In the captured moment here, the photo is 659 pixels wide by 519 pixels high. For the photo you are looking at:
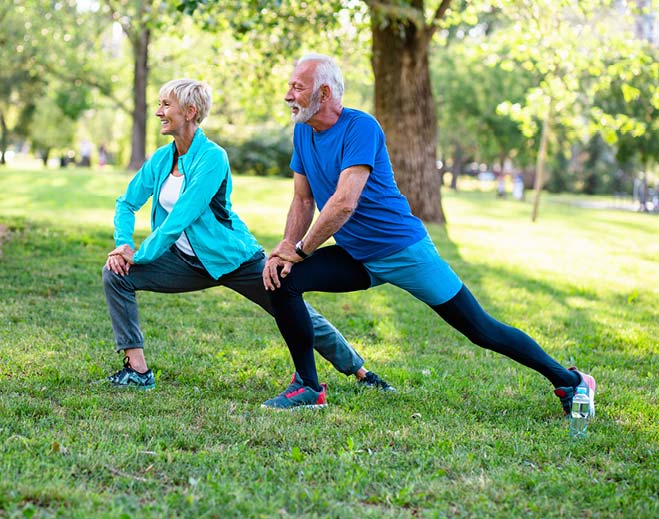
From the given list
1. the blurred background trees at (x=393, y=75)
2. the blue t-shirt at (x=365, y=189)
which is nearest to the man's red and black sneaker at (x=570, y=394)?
the blue t-shirt at (x=365, y=189)

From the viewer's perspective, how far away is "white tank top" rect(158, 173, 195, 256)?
546 centimetres

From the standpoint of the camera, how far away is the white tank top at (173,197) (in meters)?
5.46

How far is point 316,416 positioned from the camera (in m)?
5.16

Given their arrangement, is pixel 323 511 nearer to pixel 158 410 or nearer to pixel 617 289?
pixel 158 410

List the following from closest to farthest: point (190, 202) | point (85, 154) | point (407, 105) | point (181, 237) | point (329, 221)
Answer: point (329, 221), point (190, 202), point (181, 237), point (407, 105), point (85, 154)

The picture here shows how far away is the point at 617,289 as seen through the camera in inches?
453

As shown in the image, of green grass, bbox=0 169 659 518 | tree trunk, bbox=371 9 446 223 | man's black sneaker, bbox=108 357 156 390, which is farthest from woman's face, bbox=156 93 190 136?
tree trunk, bbox=371 9 446 223

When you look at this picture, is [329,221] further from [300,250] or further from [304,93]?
[304,93]

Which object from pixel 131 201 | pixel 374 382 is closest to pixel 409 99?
pixel 374 382

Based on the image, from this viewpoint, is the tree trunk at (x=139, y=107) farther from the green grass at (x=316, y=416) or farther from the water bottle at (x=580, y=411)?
the water bottle at (x=580, y=411)

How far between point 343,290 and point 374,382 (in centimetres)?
102

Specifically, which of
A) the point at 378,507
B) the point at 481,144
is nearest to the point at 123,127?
the point at 481,144

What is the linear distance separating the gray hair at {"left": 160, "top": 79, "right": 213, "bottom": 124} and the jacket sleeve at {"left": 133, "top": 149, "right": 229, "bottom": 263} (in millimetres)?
276

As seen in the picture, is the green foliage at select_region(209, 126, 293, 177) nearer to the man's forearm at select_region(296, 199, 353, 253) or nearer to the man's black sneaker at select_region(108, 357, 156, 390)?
the man's black sneaker at select_region(108, 357, 156, 390)
